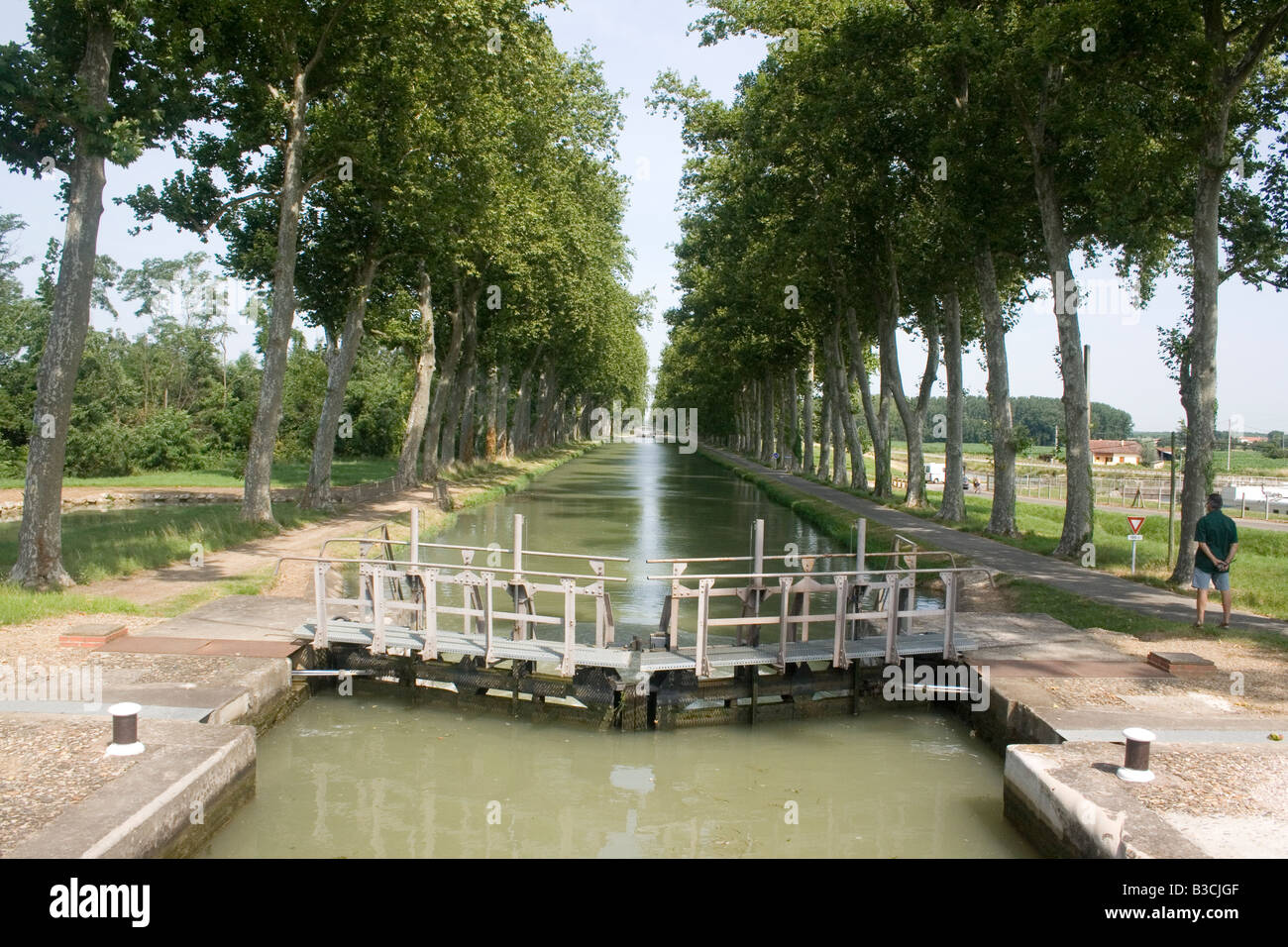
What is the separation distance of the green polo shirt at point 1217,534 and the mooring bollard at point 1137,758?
6.09 meters

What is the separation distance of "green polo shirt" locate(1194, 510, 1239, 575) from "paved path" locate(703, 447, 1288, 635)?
5.40ft

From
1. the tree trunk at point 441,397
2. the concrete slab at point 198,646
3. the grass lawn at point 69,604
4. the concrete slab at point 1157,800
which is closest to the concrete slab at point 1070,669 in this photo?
the concrete slab at point 1157,800

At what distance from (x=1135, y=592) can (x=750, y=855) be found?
36.8 feet

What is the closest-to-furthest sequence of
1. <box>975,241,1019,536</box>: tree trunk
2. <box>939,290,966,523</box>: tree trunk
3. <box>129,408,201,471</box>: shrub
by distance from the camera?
1. <box>975,241,1019,536</box>: tree trunk
2. <box>939,290,966,523</box>: tree trunk
3. <box>129,408,201,471</box>: shrub

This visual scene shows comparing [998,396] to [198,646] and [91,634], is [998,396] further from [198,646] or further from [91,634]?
[91,634]

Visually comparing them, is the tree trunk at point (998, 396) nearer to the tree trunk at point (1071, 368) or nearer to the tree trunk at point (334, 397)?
the tree trunk at point (1071, 368)

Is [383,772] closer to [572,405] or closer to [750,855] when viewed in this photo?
[750,855]

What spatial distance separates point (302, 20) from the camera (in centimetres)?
2036

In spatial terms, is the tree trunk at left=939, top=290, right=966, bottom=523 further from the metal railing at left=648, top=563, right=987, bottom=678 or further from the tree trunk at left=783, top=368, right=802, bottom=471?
the tree trunk at left=783, top=368, right=802, bottom=471

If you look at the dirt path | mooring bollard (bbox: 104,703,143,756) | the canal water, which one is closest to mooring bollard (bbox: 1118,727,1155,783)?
the canal water

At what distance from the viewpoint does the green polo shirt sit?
12906 millimetres

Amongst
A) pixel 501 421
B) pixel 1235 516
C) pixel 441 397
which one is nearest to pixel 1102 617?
pixel 441 397

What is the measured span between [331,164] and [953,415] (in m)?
17.4
